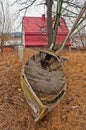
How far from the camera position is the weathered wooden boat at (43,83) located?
17.9ft

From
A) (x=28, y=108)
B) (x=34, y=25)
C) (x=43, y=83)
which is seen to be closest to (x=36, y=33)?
(x=34, y=25)

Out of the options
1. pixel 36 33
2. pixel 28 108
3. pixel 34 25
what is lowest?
pixel 36 33

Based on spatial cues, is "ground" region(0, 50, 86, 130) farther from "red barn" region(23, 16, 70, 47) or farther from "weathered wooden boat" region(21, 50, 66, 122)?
"red barn" region(23, 16, 70, 47)

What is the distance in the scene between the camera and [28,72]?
21.6 feet

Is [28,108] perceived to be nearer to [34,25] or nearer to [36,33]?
[36,33]

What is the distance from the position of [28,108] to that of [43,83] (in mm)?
720

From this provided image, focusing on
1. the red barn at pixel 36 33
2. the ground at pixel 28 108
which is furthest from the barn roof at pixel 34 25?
the ground at pixel 28 108

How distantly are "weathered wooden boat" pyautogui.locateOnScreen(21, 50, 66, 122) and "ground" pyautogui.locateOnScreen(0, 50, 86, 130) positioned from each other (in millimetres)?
226

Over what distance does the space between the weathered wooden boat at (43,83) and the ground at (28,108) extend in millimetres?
226

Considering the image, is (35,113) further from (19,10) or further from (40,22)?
(40,22)

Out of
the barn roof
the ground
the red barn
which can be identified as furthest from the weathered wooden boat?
the barn roof

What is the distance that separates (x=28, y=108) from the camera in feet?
19.3

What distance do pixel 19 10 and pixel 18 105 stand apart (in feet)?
46.3

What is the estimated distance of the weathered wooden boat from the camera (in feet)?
17.9
